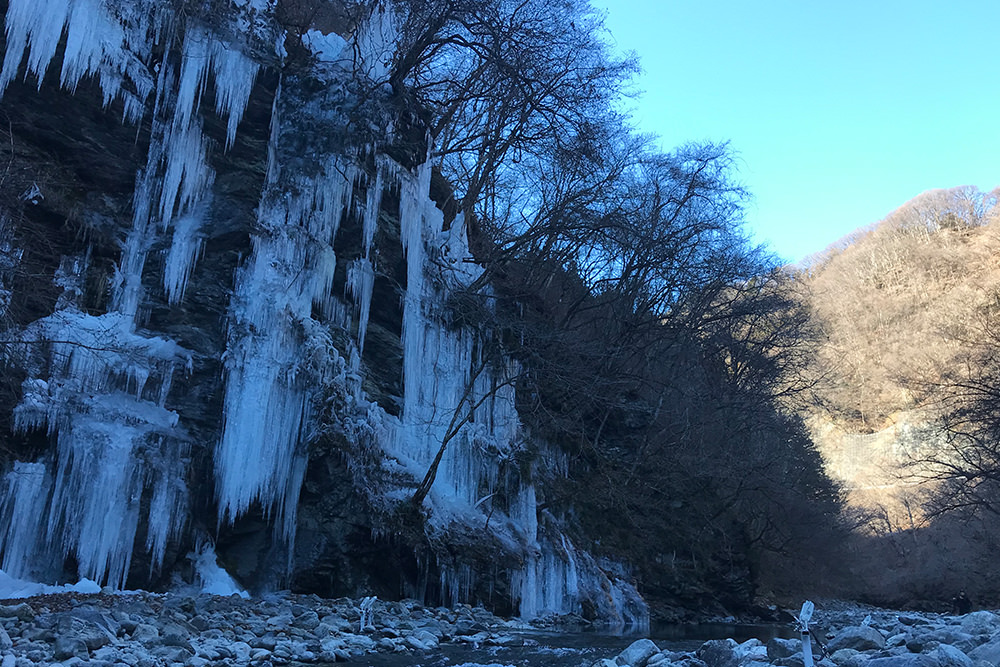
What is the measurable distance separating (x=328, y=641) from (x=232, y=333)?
4947mm

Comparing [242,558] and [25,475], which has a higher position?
[25,475]

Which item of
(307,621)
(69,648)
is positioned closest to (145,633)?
(69,648)

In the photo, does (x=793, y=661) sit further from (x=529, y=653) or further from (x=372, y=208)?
(x=372, y=208)

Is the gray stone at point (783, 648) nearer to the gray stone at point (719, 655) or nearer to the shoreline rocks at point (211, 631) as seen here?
the gray stone at point (719, 655)

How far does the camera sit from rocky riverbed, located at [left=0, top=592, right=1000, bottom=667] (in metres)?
4.94

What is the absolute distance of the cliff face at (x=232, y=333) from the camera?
839 cm

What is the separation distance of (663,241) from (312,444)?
10456 millimetres

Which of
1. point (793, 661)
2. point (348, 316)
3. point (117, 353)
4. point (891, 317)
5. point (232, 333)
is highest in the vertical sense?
point (891, 317)

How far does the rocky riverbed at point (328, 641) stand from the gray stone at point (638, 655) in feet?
0.05

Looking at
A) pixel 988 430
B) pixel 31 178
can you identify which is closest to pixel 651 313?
pixel 988 430

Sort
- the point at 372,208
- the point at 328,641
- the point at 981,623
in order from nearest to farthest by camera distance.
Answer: the point at 328,641 < the point at 981,623 < the point at 372,208

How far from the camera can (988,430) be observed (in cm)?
1383

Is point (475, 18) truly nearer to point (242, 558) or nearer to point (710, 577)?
point (242, 558)

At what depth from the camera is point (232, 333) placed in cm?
994
